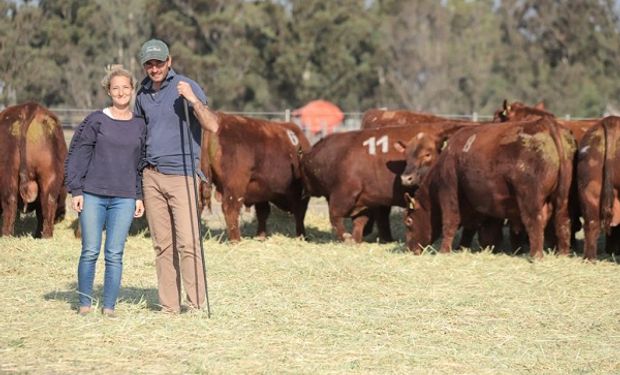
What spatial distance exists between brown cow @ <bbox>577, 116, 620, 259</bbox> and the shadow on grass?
4.77 m

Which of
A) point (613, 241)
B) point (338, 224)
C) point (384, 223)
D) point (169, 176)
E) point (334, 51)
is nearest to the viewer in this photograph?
point (169, 176)

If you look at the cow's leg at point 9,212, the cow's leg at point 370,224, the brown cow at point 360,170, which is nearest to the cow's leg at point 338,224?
the brown cow at point 360,170

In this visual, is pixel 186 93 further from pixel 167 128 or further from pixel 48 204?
pixel 48 204

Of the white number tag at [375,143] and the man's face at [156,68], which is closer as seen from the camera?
the man's face at [156,68]

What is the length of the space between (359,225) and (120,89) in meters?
6.38

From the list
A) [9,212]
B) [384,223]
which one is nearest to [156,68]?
[9,212]

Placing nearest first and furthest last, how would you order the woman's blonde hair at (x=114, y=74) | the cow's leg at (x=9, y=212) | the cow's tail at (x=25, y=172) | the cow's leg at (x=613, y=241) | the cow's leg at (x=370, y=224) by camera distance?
the woman's blonde hair at (x=114, y=74)
the cow's leg at (x=613, y=241)
the cow's leg at (x=9, y=212)
the cow's tail at (x=25, y=172)
the cow's leg at (x=370, y=224)

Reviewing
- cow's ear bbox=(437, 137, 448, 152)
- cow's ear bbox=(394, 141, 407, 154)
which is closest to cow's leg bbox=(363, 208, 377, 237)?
cow's ear bbox=(394, 141, 407, 154)

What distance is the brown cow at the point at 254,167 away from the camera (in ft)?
42.6

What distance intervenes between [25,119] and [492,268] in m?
6.28

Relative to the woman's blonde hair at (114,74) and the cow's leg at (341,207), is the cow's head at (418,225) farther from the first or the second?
the woman's blonde hair at (114,74)

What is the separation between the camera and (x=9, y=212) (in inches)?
507

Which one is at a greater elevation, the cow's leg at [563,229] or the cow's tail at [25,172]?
the cow's tail at [25,172]

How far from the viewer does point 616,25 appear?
180 ft
